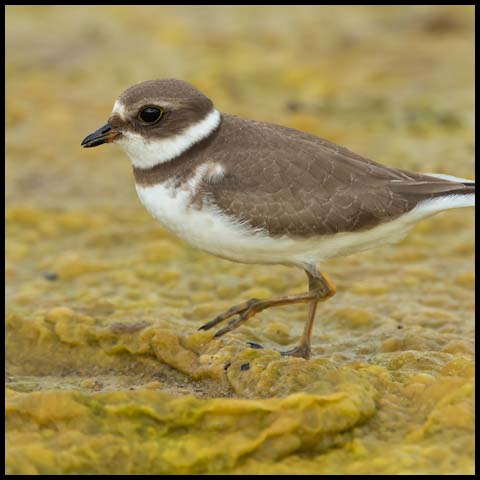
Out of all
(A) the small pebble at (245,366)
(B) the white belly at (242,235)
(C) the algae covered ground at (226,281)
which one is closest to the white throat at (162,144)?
(B) the white belly at (242,235)

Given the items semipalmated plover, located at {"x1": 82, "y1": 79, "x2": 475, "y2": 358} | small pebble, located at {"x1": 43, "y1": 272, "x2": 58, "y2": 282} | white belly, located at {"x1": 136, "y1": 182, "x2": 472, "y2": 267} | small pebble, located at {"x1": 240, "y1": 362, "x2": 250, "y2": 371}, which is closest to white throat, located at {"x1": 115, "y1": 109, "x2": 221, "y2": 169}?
semipalmated plover, located at {"x1": 82, "y1": 79, "x2": 475, "y2": 358}

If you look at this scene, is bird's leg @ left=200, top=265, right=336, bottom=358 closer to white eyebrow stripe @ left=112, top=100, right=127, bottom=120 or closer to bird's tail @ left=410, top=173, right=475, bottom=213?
bird's tail @ left=410, top=173, right=475, bottom=213

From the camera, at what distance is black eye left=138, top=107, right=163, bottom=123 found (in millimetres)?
5844

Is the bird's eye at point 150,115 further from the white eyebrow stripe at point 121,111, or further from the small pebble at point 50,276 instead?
A: the small pebble at point 50,276

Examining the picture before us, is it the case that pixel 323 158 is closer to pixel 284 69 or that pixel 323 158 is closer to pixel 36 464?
pixel 36 464

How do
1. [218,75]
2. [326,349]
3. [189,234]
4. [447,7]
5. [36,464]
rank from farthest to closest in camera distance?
[447,7]
[218,75]
[326,349]
[189,234]
[36,464]

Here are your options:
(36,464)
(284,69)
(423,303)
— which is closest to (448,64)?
(284,69)

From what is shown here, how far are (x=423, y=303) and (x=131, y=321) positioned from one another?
6.92ft

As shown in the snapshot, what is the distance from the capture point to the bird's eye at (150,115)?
5.84 meters

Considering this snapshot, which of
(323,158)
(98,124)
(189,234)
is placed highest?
(323,158)

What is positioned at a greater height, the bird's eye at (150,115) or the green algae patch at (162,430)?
the bird's eye at (150,115)

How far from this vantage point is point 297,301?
605 cm

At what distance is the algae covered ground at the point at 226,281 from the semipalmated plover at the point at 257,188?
665mm

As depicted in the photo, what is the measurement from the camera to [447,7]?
47.9 feet
